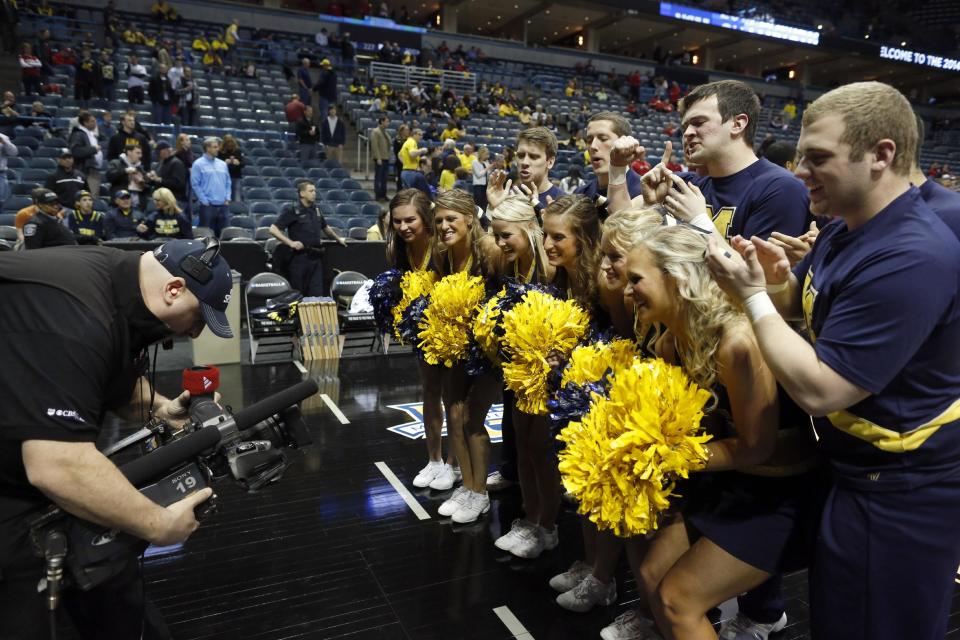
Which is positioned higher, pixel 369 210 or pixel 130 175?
pixel 130 175

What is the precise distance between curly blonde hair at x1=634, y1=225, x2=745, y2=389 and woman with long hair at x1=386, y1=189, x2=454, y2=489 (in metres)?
1.86

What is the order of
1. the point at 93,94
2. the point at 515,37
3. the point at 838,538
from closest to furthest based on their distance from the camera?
1. the point at 838,538
2. the point at 93,94
3. the point at 515,37

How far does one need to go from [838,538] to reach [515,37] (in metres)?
30.1

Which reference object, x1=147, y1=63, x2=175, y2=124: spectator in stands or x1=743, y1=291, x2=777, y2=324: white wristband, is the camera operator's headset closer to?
x1=743, y1=291, x2=777, y2=324: white wristband

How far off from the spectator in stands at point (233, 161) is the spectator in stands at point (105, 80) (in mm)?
3898

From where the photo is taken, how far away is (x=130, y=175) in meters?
8.54

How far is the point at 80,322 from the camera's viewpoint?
1545mm

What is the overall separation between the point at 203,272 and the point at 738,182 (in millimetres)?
2048

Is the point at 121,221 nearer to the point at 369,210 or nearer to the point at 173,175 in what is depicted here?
the point at 173,175

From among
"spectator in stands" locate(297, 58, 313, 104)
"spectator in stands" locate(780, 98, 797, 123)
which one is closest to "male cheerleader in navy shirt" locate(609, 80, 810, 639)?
"spectator in stands" locate(297, 58, 313, 104)

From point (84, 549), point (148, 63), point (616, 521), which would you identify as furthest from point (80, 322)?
point (148, 63)

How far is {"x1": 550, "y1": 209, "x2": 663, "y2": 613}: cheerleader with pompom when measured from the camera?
2.22 metres

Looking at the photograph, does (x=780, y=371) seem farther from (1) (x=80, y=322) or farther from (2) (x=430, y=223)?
(2) (x=430, y=223)

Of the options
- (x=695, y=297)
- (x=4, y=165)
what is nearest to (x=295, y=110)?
(x=4, y=165)
